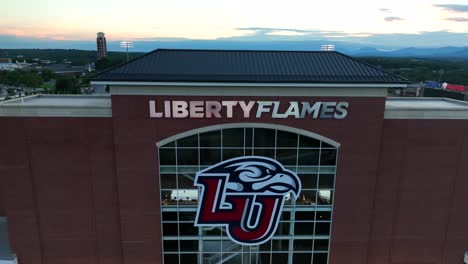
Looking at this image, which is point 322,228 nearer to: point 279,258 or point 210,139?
point 279,258

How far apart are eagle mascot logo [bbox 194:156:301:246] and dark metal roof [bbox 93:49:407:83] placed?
15.6 ft

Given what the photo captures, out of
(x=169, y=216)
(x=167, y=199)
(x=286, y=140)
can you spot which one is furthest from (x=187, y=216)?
(x=286, y=140)

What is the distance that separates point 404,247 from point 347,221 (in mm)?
4560

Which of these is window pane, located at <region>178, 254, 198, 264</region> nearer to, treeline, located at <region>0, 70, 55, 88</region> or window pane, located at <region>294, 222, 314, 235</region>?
window pane, located at <region>294, 222, 314, 235</region>

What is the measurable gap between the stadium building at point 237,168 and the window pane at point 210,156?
6 cm

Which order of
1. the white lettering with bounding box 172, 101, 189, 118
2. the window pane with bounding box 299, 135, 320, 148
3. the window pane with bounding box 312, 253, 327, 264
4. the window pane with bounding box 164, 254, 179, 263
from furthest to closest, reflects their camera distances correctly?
the window pane with bounding box 312, 253, 327, 264, the window pane with bounding box 164, 254, 179, 263, the window pane with bounding box 299, 135, 320, 148, the white lettering with bounding box 172, 101, 189, 118

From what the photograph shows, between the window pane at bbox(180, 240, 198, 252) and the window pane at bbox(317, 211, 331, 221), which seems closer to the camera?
the window pane at bbox(317, 211, 331, 221)

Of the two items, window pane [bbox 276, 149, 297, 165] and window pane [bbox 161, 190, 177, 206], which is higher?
window pane [bbox 276, 149, 297, 165]

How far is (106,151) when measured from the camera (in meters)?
17.3

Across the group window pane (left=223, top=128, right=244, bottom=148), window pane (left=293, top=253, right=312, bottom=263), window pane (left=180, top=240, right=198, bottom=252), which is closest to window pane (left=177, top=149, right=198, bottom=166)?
window pane (left=223, top=128, right=244, bottom=148)

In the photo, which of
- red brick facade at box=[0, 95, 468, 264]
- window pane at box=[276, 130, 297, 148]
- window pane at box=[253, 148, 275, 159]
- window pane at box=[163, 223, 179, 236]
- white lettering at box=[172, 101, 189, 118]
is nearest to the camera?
white lettering at box=[172, 101, 189, 118]

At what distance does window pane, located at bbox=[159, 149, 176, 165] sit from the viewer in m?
17.1

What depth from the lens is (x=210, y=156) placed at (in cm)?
1727

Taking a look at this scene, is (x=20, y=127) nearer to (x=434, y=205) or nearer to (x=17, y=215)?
(x=17, y=215)
